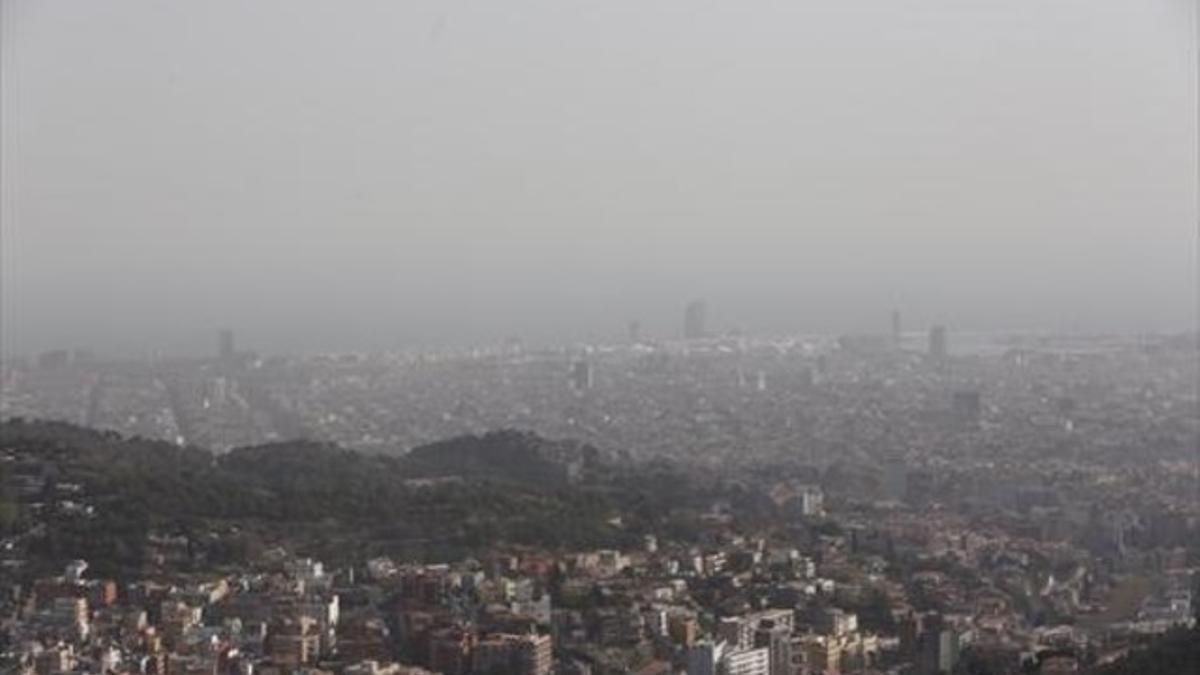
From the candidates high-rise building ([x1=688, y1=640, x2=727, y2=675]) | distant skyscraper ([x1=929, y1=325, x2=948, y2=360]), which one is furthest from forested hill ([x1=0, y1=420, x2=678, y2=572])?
distant skyscraper ([x1=929, y1=325, x2=948, y2=360])

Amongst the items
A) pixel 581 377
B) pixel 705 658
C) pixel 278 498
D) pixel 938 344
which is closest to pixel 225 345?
pixel 581 377

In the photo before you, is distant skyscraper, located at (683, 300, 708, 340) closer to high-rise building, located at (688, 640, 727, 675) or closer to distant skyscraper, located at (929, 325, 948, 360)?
distant skyscraper, located at (929, 325, 948, 360)

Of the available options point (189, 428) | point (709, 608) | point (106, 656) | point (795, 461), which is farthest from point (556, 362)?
point (106, 656)

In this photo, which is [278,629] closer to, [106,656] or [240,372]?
[106,656]

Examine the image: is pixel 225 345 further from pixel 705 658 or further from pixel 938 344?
pixel 705 658

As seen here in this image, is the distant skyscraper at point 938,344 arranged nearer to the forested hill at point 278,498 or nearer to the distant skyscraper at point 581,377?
the distant skyscraper at point 581,377

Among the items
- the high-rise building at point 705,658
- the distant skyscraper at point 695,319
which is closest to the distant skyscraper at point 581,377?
the distant skyscraper at point 695,319

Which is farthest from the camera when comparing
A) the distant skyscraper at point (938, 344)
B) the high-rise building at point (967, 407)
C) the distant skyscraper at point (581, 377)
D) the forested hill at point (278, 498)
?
the distant skyscraper at point (938, 344)
